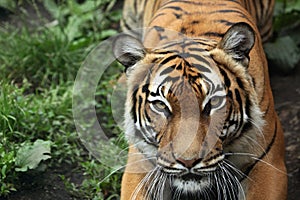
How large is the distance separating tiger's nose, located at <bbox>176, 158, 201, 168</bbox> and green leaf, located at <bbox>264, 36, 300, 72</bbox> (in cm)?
237

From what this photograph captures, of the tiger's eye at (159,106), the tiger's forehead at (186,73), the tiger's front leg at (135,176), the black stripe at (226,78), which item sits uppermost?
the tiger's forehead at (186,73)

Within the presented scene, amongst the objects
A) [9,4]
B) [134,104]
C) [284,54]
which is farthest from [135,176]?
[9,4]

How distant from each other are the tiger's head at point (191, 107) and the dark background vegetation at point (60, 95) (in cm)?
60

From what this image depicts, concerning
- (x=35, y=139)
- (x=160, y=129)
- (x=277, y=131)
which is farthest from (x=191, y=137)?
(x=35, y=139)

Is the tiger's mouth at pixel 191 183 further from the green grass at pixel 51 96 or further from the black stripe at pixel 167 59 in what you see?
the green grass at pixel 51 96

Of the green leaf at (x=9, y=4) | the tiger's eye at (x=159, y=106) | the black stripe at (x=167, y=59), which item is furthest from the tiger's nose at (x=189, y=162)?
the green leaf at (x=9, y=4)

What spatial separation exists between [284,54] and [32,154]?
7.09ft

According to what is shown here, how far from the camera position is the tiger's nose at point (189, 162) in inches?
122

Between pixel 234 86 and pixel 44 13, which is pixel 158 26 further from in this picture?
pixel 44 13

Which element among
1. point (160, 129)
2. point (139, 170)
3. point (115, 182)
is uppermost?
point (160, 129)

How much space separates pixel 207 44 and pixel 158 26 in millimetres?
478

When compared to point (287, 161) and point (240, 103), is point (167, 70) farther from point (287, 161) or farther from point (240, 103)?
point (287, 161)

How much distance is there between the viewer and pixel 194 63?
334cm

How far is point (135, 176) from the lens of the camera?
12.0ft
